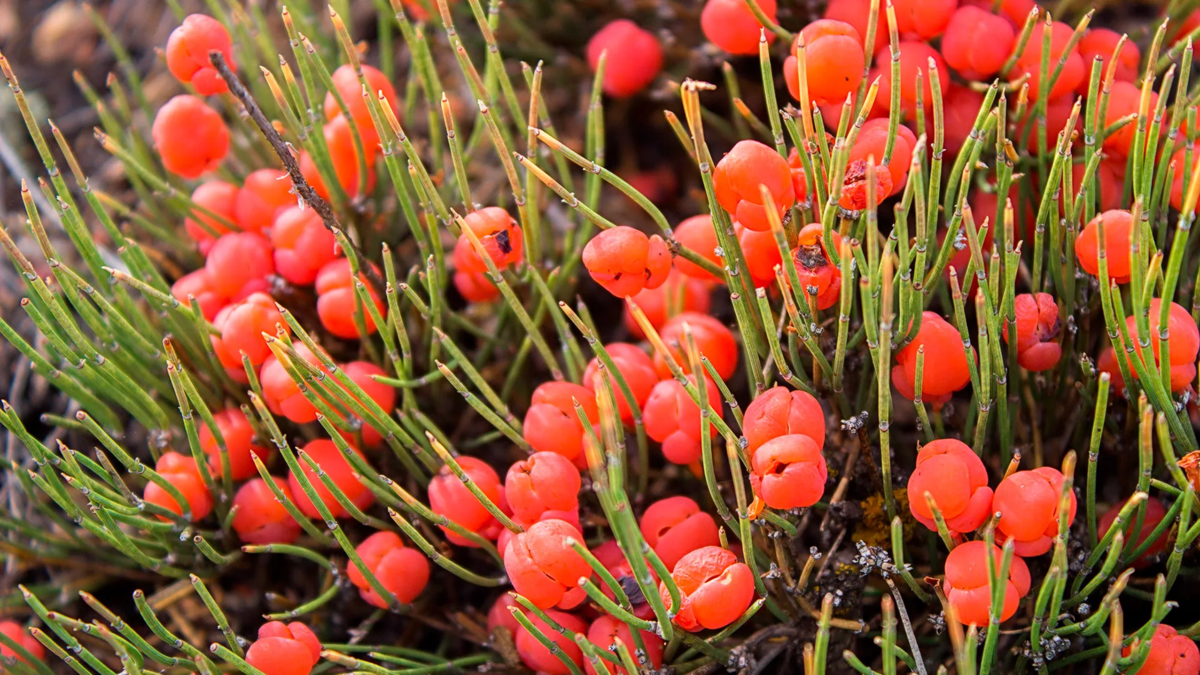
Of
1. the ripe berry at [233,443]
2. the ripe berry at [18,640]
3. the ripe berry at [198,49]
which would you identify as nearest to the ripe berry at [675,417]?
the ripe berry at [233,443]

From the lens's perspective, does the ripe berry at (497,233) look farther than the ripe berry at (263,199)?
No

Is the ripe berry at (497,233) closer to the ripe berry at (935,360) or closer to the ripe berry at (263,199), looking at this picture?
the ripe berry at (263,199)

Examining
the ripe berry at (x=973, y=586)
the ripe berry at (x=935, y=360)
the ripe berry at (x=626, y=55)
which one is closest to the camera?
the ripe berry at (x=973, y=586)

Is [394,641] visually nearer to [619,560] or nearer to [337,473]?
[337,473]

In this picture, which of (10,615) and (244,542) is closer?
(244,542)

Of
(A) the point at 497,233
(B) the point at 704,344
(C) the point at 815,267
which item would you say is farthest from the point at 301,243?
(C) the point at 815,267

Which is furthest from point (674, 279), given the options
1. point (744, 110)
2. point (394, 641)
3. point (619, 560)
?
point (394, 641)

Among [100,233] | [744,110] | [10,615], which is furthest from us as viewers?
[100,233]
